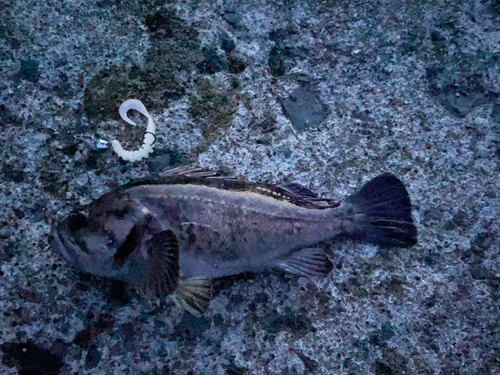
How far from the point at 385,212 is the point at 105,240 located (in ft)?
6.10

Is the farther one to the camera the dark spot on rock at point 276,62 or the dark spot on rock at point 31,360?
the dark spot on rock at point 276,62

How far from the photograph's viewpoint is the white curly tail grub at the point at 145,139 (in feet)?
9.05

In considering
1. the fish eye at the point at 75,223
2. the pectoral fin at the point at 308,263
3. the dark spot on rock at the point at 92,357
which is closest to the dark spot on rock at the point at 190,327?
the dark spot on rock at the point at 92,357

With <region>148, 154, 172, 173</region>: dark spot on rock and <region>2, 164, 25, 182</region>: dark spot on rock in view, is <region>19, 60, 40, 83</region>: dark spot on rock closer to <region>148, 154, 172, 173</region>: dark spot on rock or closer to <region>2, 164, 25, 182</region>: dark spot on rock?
<region>2, 164, 25, 182</region>: dark spot on rock

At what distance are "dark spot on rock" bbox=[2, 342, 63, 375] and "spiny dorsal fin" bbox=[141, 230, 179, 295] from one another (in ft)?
3.32

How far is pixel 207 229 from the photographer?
92.5 inches

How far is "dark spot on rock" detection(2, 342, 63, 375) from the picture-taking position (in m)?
2.58

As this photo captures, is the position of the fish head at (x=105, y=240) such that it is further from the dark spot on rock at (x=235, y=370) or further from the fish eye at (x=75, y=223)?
the dark spot on rock at (x=235, y=370)

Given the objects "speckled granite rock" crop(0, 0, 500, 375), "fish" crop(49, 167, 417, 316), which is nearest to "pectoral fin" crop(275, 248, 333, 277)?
"fish" crop(49, 167, 417, 316)

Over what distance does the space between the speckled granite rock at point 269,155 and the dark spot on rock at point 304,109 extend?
0.09 ft

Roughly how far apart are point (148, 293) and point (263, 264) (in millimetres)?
766

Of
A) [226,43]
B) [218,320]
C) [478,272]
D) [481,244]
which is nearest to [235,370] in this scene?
[218,320]

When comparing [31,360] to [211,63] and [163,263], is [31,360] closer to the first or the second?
[163,263]

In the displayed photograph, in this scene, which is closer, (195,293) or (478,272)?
(195,293)
